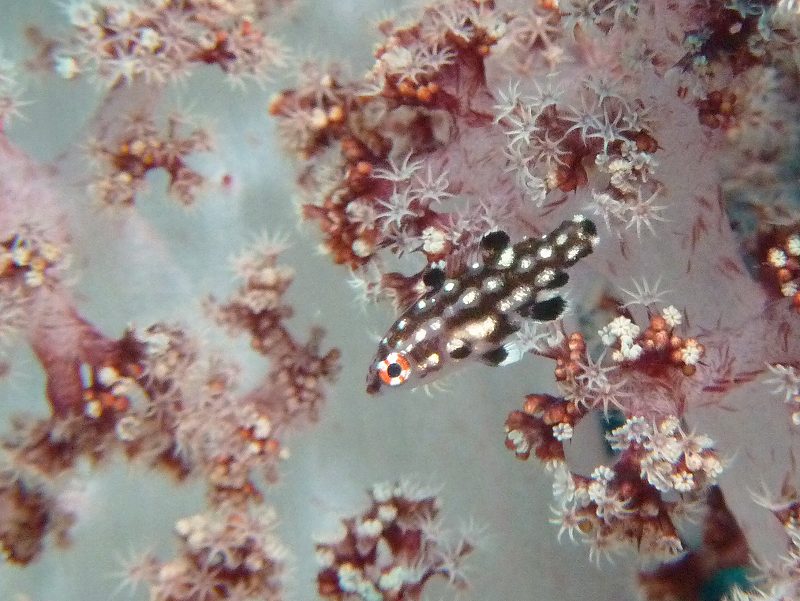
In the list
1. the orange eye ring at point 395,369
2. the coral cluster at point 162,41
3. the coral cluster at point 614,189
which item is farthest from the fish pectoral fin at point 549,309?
the coral cluster at point 162,41

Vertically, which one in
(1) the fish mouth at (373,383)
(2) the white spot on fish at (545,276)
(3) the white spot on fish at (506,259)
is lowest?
(1) the fish mouth at (373,383)

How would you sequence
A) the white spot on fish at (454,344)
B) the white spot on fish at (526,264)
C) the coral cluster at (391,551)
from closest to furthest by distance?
the white spot on fish at (526,264) < the white spot on fish at (454,344) < the coral cluster at (391,551)

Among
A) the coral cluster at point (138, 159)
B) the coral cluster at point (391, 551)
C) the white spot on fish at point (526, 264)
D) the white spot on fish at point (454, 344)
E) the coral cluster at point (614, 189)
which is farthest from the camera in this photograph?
the coral cluster at point (138, 159)

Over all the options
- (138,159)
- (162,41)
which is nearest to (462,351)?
(138,159)

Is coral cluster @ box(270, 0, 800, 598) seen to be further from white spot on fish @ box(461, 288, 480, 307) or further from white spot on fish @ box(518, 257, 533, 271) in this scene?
white spot on fish @ box(518, 257, 533, 271)

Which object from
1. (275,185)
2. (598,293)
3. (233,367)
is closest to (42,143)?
(275,185)

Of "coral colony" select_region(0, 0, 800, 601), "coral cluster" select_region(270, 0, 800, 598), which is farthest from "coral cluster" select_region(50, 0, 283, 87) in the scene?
"coral cluster" select_region(270, 0, 800, 598)

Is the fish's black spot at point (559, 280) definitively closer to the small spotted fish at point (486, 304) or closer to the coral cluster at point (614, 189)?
the small spotted fish at point (486, 304)

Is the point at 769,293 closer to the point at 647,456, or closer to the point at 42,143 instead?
the point at 647,456
